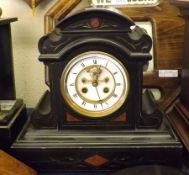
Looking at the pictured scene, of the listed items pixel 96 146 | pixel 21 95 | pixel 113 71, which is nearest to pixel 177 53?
pixel 113 71

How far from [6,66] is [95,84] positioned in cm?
33

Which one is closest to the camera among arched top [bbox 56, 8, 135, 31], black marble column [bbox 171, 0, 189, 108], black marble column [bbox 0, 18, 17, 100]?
arched top [bbox 56, 8, 135, 31]

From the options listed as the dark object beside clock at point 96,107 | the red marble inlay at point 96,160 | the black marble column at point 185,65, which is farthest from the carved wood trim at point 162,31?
the red marble inlay at point 96,160

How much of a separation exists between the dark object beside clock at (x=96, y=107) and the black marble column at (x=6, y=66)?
0.21 metres

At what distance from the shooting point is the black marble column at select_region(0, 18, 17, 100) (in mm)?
934

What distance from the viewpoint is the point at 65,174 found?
0.76 meters

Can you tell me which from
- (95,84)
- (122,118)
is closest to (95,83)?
(95,84)

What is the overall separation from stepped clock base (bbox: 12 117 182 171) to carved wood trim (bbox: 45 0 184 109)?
0.31 meters

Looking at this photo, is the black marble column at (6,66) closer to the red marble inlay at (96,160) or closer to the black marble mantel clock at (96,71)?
the black marble mantel clock at (96,71)

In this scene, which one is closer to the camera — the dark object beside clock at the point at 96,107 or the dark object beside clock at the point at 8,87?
the dark object beside clock at the point at 96,107

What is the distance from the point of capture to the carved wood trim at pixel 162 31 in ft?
3.25

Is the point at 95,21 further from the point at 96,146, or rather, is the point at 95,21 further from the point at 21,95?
the point at 21,95

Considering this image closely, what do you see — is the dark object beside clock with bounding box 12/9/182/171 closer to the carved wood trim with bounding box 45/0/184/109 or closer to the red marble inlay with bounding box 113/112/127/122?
the red marble inlay with bounding box 113/112/127/122

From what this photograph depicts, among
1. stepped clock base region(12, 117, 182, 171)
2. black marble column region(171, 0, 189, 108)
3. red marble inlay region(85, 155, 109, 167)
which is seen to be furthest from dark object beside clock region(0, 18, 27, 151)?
black marble column region(171, 0, 189, 108)
